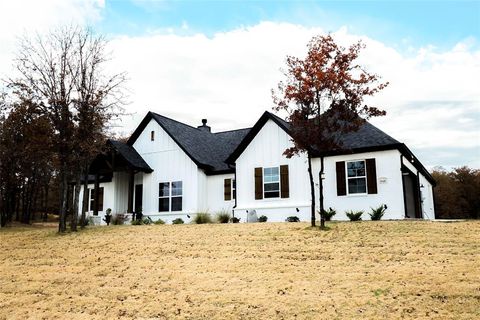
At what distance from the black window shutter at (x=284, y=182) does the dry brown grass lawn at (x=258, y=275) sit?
6.21 meters

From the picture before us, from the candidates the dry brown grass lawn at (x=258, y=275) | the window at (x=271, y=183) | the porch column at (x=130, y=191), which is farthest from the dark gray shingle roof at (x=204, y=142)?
the dry brown grass lawn at (x=258, y=275)

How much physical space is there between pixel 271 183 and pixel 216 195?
4181 mm

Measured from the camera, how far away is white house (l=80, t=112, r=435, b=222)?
20.2 metres

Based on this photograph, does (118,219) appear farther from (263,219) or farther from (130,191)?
(263,219)

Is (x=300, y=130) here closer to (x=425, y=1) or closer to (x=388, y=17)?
(x=388, y=17)

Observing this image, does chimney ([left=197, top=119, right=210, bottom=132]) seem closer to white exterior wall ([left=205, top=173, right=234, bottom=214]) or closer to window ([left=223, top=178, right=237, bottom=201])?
white exterior wall ([left=205, top=173, right=234, bottom=214])

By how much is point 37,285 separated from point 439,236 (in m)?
11.4

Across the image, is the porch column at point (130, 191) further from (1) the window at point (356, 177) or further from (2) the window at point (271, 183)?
(1) the window at point (356, 177)

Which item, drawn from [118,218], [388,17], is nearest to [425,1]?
[388,17]

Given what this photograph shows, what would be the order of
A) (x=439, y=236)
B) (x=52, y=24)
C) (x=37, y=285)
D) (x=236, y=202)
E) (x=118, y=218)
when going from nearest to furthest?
(x=37, y=285), (x=439, y=236), (x=52, y=24), (x=236, y=202), (x=118, y=218)

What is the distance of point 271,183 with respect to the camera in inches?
888

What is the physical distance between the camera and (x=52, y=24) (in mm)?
20516

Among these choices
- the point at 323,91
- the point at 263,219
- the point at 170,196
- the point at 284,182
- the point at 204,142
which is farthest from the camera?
the point at 204,142

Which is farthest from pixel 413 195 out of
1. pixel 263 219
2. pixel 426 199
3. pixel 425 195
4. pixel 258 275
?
pixel 258 275
